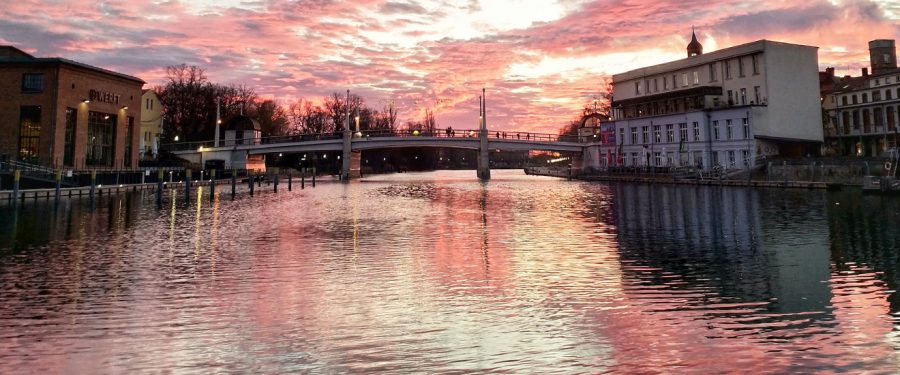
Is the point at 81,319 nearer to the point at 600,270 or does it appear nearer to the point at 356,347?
the point at 356,347

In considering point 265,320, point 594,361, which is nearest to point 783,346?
point 594,361

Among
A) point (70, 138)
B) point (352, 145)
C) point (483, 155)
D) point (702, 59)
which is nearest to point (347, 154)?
point (352, 145)

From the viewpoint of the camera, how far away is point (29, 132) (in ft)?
204

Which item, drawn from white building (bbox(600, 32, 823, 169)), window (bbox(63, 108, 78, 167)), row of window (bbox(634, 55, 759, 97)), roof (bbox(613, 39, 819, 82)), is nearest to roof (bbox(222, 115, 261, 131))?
window (bbox(63, 108, 78, 167))

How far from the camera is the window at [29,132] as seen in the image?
61688 millimetres

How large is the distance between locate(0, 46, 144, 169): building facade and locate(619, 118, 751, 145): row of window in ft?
250

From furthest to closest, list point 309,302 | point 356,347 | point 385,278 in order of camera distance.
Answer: point 385,278
point 309,302
point 356,347

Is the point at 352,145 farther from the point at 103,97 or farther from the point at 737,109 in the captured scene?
the point at 737,109

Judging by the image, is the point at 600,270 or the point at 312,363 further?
the point at 600,270

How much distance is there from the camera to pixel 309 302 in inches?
434

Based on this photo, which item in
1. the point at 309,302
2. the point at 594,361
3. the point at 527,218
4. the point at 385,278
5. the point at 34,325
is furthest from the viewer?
the point at 527,218

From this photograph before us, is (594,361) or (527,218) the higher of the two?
→ (527,218)

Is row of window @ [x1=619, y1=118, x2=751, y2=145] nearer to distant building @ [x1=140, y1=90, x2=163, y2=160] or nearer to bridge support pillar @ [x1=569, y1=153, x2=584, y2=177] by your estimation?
bridge support pillar @ [x1=569, y1=153, x2=584, y2=177]

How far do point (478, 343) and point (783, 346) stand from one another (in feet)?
13.7
